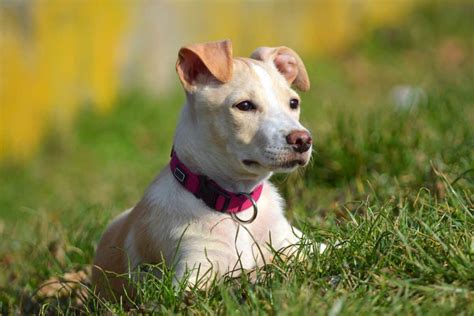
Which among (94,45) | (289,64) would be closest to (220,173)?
(289,64)

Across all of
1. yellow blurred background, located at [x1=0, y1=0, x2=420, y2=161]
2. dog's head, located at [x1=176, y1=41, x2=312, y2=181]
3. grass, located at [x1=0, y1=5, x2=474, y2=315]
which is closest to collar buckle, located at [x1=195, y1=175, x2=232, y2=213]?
dog's head, located at [x1=176, y1=41, x2=312, y2=181]

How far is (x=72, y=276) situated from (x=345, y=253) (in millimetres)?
1863

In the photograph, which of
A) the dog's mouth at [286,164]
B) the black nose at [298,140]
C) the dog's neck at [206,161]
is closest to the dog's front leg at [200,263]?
the dog's neck at [206,161]

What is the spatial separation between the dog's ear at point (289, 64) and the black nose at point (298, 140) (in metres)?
0.80

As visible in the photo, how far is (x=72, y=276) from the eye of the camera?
4.80m

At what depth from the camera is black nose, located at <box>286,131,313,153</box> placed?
3.70 meters

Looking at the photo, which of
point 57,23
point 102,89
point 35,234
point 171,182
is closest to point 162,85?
point 102,89

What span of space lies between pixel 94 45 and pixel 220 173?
6168 millimetres

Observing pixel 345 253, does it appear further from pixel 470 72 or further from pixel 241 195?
pixel 470 72

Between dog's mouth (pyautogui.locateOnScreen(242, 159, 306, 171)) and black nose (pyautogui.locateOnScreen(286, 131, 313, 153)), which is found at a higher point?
black nose (pyautogui.locateOnScreen(286, 131, 313, 153))

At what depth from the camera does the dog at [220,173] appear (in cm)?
379

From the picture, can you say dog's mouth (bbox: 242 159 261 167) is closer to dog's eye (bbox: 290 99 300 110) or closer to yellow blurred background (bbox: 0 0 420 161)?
dog's eye (bbox: 290 99 300 110)

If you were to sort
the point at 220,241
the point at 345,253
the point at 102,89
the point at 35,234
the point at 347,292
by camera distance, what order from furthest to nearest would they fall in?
the point at 102,89 → the point at 35,234 → the point at 220,241 → the point at 345,253 → the point at 347,292

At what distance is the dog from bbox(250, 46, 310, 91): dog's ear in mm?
308
